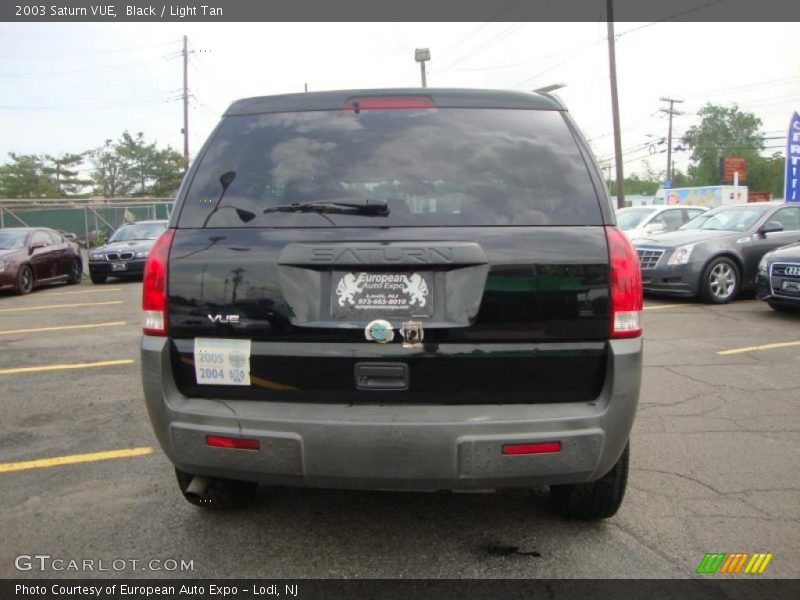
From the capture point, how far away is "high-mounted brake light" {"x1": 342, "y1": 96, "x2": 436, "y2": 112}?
2.64 meters

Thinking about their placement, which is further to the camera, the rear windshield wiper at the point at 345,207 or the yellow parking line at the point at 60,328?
the yellow parking line at the point at 60,328

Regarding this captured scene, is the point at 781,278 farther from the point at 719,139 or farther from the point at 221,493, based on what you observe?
the point at 719,139

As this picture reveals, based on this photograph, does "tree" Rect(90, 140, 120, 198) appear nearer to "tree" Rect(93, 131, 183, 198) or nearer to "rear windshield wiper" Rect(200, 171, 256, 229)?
"tree" Rect(93, 131, 183, 198)

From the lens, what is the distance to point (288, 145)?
259cm

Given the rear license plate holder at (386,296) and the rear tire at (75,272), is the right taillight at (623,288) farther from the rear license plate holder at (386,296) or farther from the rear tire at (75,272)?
the rear tire at (75,272)

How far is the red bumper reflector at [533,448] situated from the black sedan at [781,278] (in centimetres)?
698

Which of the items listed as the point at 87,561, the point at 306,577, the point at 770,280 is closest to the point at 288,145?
the point at 306,577

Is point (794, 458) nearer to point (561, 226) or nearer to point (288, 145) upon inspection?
point (561, 226)

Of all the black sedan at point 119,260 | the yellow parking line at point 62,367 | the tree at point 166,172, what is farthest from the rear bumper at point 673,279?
the tree at point 166,172

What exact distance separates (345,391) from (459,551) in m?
0.96

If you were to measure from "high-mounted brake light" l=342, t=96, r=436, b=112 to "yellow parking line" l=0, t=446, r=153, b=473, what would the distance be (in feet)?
8.44

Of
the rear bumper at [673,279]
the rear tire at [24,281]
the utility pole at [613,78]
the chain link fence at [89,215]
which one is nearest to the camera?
the rear bumper at [673,279]

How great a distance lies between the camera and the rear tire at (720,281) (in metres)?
9.40

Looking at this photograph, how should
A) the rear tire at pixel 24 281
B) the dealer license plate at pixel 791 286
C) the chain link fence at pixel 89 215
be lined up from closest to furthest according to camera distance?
the dealer license plate at pixel 791 286, the rear tire at pixel 24 281, the chain link fence at pixel 89 215
